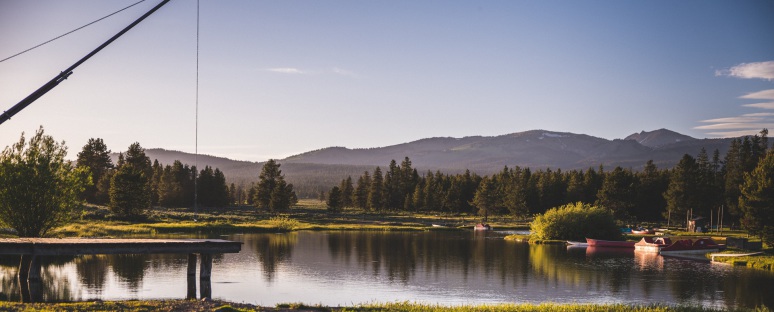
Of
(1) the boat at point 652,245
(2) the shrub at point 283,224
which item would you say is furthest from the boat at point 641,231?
(2) the shrub at point 283,224

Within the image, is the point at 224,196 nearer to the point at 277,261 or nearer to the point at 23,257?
the point at 277,261

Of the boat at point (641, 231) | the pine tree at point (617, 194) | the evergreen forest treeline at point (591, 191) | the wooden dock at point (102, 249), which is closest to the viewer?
the wooden dock at point (102, 249)

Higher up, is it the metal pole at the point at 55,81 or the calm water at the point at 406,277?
the metal pole at the point at 55,81

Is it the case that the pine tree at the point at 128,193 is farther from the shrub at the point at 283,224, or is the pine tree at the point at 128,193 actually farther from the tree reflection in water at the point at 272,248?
the tree reflection in water at the point at 272,248

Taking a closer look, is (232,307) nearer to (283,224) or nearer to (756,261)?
(756,261)

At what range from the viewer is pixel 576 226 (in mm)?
89375

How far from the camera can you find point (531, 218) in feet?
477

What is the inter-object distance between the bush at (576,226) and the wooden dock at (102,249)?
56.9 metres

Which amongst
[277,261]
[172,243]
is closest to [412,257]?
[277,261]

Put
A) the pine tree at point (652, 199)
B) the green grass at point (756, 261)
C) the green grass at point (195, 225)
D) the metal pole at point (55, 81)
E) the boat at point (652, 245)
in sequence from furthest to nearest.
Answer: the pine tree at point (652, 199) < the green grass at point (195, 225) < the boat at point (652, 245) < the green grass at point (756, 261) < the metal pole at point (55, 81)

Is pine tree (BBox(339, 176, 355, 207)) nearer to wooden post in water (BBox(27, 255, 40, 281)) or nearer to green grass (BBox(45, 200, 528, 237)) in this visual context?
green grass (BBox(45, 200, 528, 237))

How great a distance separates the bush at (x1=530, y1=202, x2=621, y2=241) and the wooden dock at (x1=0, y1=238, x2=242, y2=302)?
187 feet

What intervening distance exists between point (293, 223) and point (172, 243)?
208ft

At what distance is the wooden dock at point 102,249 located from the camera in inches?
1476
